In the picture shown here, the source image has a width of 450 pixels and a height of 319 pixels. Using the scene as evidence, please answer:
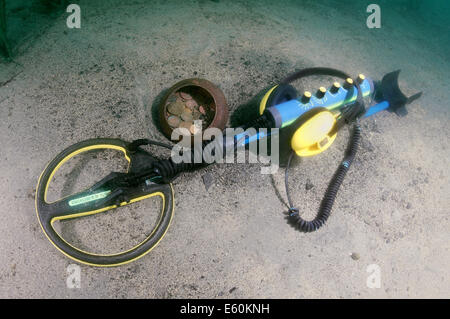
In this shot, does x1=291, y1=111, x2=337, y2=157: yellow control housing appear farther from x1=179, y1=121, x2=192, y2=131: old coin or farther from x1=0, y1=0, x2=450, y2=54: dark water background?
x1=0, y1=0, x2=450, y2=54: dark water background

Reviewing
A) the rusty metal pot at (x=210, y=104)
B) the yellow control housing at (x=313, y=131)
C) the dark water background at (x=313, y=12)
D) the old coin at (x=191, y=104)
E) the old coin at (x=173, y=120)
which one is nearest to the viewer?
the yellow control housing at (x=313, y=131)

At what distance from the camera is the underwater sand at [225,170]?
203 cm

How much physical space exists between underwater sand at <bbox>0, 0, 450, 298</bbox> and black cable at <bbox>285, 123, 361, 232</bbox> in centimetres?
8

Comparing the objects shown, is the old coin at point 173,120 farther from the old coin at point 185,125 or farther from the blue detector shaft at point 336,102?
the blue detector shaft at point 336,102

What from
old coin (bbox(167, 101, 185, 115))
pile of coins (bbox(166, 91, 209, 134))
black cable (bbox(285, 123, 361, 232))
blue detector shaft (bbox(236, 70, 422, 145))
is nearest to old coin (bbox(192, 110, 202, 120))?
pile of coins (bbox(166, 91, 209, 134))

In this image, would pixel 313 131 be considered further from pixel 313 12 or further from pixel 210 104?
pixel 313 12

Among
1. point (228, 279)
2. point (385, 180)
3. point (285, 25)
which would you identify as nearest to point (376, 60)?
point (285, 25)

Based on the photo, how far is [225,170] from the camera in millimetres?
2416

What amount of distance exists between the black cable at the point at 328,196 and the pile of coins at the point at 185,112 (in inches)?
33.9

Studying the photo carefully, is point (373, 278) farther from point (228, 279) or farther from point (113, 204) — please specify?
point (113, 204)

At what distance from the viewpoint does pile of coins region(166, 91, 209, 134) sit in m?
2.42

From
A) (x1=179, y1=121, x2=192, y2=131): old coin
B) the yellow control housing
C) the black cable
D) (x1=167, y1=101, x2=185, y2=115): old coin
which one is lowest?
the black cable

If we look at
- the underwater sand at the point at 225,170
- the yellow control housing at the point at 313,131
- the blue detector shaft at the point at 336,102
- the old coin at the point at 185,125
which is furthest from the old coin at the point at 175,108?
the yellow control housing at the point at 313,131

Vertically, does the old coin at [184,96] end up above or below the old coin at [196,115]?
above
